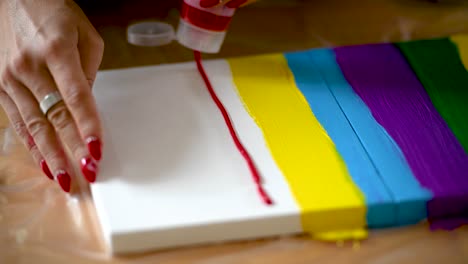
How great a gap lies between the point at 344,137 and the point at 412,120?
0.35 feet

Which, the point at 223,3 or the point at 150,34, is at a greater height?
the point at 223,3

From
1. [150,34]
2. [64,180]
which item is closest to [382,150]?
[64,180]

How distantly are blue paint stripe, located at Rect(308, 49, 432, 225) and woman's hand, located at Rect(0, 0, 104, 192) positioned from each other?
0.35 m

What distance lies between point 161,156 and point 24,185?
7.3 inches

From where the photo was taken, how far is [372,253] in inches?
28.8

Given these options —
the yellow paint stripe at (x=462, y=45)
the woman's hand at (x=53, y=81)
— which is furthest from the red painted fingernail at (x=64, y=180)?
the yellow paint stripe at (x=462, y=45)

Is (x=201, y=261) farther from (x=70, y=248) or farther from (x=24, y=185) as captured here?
(x=24, y=185)

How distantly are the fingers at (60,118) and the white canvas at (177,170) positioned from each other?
2 cm

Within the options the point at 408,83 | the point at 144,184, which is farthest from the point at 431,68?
the point at 144,184

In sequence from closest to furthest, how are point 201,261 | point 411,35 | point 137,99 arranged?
1. point 201,261
2. point 137,99
3. point 411,35

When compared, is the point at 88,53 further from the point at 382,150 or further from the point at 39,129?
the point at 382,150

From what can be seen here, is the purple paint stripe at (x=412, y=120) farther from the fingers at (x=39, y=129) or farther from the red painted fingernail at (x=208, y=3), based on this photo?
the fingers at (x=39, y=129)

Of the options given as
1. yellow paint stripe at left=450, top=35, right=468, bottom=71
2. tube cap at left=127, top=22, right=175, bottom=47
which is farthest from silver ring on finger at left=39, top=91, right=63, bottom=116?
yellow paint stripe at left=450, top=35, right=468, bottom=71

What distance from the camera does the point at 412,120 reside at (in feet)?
2.92
